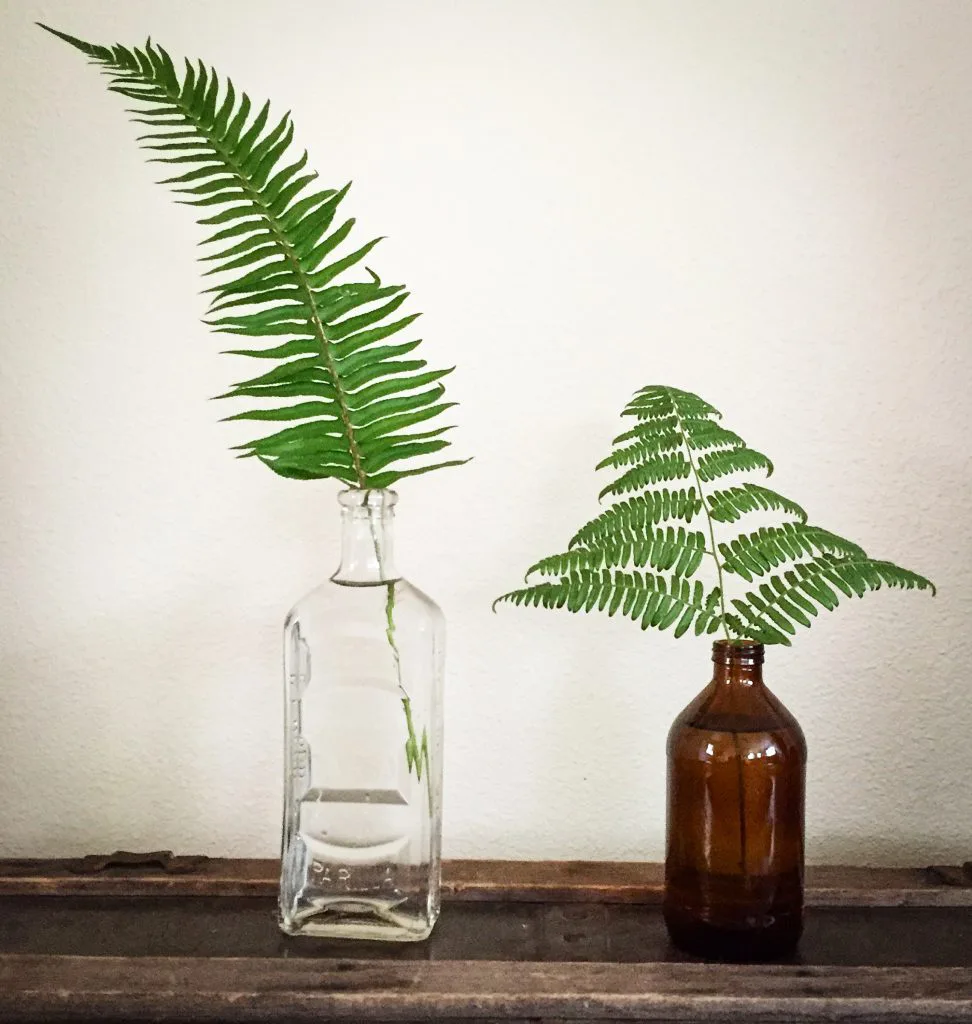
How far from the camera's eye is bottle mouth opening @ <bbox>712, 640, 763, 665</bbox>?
2.74ft

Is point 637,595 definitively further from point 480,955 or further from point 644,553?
point 480,955

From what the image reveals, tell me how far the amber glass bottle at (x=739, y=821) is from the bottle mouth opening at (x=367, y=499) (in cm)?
31

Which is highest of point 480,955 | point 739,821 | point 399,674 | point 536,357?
point 536,357

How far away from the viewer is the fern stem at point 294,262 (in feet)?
2.72

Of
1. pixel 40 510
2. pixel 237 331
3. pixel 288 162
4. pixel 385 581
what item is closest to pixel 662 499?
pixel 385 581

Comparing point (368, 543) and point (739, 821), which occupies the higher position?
point (368, 543)

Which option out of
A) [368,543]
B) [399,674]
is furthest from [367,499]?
[399,674]

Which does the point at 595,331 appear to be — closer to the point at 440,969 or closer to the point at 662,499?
the point at 662,499

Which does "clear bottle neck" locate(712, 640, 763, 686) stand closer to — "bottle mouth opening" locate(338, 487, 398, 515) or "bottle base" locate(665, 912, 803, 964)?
"bottle base" locate(665, 912, 803, 964)

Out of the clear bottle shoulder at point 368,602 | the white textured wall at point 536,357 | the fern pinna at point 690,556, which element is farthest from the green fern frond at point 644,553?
the white textured wall at point 536,357

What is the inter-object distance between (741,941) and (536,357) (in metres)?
0.61

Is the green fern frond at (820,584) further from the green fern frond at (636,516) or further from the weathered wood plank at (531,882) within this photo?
the weathered wood plank at (531,882)

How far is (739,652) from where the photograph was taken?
836 millimetres

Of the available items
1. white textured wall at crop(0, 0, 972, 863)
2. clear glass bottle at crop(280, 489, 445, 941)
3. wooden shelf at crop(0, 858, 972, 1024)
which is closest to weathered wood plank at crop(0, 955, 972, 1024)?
wooden shelf at crop(0, 858, 972, 1024)
